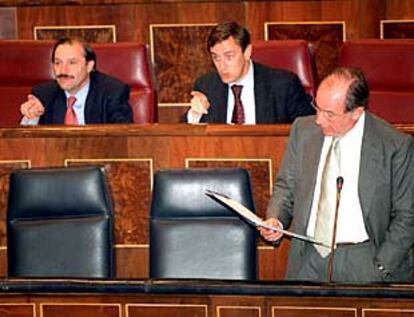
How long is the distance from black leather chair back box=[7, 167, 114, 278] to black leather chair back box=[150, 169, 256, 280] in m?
0.20

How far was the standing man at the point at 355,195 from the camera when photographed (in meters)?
4.41

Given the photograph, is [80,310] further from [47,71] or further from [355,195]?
A: [47,71]

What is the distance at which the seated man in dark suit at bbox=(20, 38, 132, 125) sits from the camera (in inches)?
221

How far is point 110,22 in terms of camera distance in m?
6.68

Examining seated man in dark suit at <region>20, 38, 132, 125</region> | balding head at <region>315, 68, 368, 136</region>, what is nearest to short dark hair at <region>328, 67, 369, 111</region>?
balding head at <region>315, 68, 368, 136</region>

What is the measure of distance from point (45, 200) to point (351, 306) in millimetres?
1282

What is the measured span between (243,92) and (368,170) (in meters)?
1.26

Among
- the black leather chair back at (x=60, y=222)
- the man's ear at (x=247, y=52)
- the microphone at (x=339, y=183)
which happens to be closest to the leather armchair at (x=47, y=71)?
the man's ear at (x=247, y=52)

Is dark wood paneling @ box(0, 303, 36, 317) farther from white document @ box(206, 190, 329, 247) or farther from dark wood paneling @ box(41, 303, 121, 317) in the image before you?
white document @ box(206, 190, 329, 247)

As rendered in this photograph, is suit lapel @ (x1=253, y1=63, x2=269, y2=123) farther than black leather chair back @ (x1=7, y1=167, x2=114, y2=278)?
Yes

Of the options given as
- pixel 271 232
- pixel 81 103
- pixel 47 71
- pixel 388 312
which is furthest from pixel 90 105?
pixel 388 312

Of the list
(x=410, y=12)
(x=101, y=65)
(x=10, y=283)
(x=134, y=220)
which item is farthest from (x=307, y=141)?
(x=410, y=12)

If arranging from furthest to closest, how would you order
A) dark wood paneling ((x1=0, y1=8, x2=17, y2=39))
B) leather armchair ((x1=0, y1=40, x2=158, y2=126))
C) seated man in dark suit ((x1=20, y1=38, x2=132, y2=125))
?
dark wood paneling ((x1=0, y1=8, x2=17, y2=39)) → leather armchair ((x1=0, y1=40, x2=158, y2=126)) → seated man in dark suit ((x1=20, y1=38, x2=132, y2=125))

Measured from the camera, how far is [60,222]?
4520 millimetres
